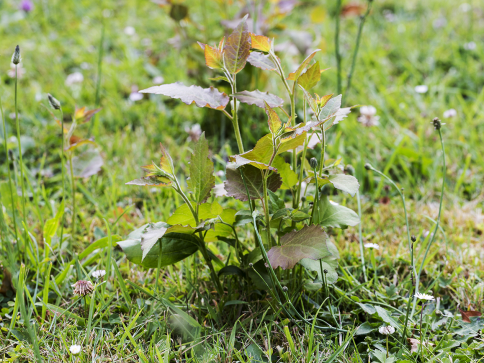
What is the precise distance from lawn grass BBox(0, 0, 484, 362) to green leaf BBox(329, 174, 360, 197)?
338mm

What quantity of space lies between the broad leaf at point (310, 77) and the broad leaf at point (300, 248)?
35 centimetres

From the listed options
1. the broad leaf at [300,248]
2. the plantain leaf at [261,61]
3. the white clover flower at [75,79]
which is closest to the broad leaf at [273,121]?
the plantain leaf at [261,61]

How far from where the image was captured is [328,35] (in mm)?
3225

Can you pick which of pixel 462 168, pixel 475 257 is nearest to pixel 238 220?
pixel 475 257

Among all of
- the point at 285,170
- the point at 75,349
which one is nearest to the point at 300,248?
the point at 285,170

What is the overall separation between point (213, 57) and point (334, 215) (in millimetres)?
523

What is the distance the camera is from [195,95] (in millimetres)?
1013

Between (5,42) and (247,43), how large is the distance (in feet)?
9.90

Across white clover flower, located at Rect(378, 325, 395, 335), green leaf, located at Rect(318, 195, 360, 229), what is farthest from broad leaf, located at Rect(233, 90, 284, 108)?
white clover flower, located at Rect(378, 325, 395, 335)

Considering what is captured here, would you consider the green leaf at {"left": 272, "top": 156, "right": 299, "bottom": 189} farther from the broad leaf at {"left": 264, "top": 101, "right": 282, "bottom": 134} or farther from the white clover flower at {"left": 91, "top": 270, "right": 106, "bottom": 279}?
the white clover flower at {"left": 91, "top": 270, "right": 106, "bottom": 279}

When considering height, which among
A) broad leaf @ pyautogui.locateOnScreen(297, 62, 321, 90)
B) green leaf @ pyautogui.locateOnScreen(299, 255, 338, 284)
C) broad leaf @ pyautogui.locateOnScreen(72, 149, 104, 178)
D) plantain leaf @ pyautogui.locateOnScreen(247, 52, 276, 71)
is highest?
plantain leaf @ pyautogui.locateOnScreen(247, 52, 276, 71)

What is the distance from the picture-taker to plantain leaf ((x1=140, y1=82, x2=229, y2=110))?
0.97m

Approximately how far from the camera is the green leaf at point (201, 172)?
108cm

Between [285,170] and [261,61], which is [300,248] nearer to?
[285,170]
